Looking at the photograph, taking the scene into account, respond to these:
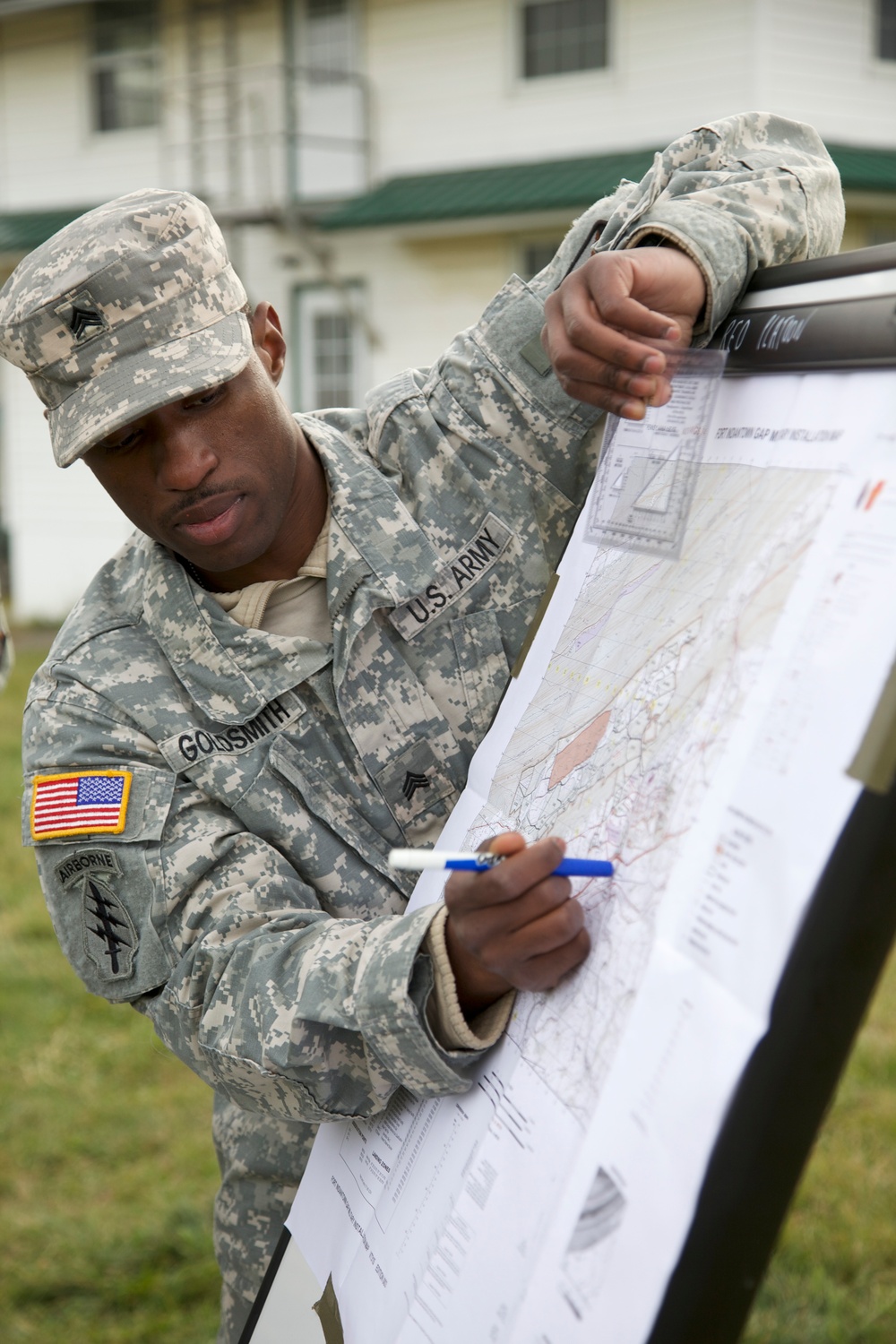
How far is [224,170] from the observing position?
11.9 m

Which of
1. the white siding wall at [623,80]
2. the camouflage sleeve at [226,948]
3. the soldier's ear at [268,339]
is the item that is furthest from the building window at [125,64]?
the camouflage sleeve at [226,948]

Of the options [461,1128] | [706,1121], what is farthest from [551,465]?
[706,1121]

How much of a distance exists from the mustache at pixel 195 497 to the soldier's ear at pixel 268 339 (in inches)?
9.3

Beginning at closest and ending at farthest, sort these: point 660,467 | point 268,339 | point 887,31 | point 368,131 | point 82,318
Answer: point 660,467 < point 82,318 < point 268,339 < point 887,31 < point 368,131

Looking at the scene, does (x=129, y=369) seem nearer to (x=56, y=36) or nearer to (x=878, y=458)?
(x=878, y=458)

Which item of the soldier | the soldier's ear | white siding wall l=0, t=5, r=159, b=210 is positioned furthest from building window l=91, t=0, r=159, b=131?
the soldier

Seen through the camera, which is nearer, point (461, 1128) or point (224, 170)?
point (461, 1128)

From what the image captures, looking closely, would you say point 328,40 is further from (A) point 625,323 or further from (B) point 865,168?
(A) point 625,323

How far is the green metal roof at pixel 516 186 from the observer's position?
9195 mm

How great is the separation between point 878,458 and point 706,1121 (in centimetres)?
49

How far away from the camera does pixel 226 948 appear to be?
4.44 feet

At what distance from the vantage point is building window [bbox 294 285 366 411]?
1159 centimetres

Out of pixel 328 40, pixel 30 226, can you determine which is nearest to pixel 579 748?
pixel 328 40

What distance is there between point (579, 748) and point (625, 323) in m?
0.41
